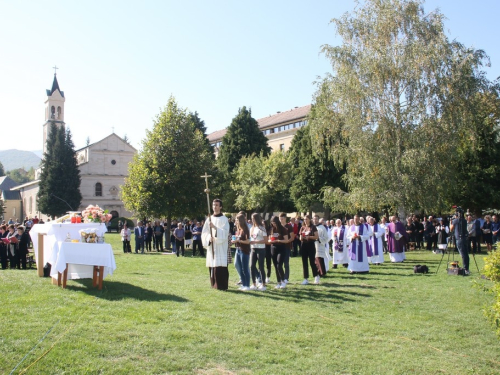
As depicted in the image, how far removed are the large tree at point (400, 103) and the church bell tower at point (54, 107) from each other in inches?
2753

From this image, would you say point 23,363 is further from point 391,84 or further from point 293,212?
point 293,212

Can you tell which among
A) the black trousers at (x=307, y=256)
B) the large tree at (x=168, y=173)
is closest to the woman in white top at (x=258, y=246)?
the black trousers at (x=307, y=256)

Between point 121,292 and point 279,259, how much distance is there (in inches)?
161

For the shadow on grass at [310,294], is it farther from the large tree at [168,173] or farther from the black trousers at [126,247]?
the large tree at [168,173]

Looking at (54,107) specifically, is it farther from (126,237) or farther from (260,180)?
(126,237)

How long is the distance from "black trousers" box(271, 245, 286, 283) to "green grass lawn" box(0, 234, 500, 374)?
2.49 ft

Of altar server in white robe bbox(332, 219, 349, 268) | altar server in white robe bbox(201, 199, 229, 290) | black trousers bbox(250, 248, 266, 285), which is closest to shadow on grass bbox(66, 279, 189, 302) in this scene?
altar server in white robe bbox(201, 199, 229, 290)

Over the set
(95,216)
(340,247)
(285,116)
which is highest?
(285,116)

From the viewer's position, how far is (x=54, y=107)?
85.2 meters

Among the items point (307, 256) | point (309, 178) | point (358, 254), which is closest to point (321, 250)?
point (307, 256)

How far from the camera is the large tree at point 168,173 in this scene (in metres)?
29.5

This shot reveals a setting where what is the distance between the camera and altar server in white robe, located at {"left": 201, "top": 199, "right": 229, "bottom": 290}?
11.0 metres

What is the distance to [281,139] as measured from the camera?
70750 mm

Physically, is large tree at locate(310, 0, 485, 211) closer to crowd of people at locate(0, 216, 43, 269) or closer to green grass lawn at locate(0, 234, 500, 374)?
green grass lawn at locate(0, 234, 500, 374)
